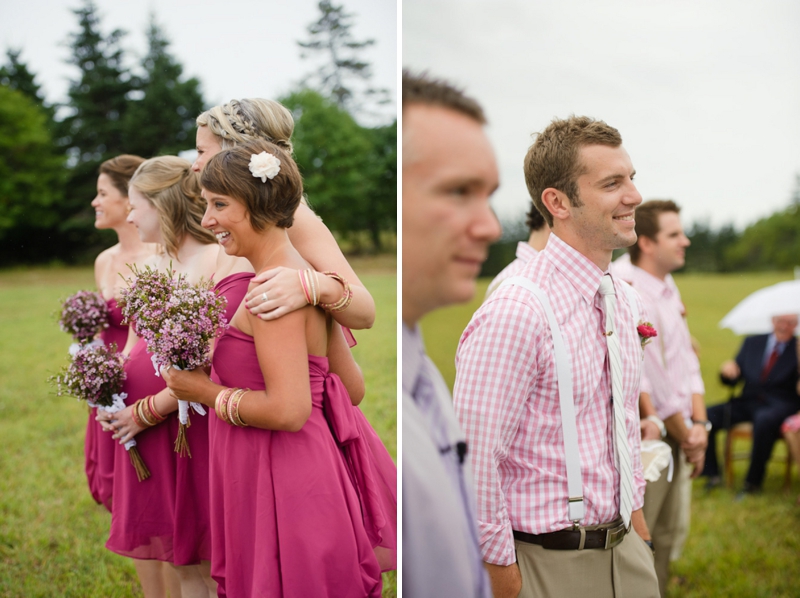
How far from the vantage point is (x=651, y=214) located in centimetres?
343

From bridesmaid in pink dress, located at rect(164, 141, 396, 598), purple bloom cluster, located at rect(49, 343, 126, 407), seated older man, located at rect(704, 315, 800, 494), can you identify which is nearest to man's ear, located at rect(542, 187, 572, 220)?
bridesmaid in pink dress, located at rect(164, 141, 396, 598)

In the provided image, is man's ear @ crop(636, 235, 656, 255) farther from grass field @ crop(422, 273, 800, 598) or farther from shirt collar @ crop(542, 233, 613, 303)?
shirt collar @ crop(542, 233, 613, 303)

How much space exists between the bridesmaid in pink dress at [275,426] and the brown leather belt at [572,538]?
20.0 inches

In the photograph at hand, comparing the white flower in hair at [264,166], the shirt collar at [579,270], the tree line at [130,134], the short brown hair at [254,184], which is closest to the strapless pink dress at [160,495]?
the short brown hair at [254,184]

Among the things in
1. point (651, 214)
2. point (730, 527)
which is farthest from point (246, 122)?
point (730, 527)

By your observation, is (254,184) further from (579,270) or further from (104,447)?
(104,447)

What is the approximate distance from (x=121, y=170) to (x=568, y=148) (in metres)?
2.17

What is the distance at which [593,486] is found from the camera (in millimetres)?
2020

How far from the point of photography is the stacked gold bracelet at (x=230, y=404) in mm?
1926

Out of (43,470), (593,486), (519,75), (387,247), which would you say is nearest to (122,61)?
(43,470)

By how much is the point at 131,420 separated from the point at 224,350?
2.52ft

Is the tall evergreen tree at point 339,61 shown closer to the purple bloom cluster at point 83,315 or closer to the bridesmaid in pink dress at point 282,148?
the bridesmaid in pink dress at point 282,148

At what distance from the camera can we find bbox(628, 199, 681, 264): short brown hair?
11.2ft

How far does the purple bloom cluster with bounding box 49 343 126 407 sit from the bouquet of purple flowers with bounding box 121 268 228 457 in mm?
581
